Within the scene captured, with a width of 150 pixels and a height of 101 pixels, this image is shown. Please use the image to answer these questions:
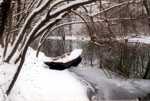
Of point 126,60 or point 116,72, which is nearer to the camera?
point 116,72

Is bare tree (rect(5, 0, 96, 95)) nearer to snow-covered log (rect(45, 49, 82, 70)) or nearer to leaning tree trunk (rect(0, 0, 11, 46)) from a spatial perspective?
leaning tree trunk (rect(0, 0, 11, 46))

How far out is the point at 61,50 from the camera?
31188 mm

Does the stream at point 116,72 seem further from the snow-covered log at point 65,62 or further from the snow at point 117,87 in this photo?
the snow-covered log at point 65,62

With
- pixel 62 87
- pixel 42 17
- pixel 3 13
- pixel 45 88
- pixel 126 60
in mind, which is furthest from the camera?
pixel 126 60

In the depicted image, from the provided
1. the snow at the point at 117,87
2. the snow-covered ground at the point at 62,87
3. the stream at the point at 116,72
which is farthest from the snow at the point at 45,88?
the snow at the point at 117,87

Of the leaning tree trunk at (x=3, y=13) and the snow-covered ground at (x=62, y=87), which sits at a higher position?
the leaning tree trunk at (x=3, y=13)

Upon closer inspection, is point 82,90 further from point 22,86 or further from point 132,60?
point 132,60

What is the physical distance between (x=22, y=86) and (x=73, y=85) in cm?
285

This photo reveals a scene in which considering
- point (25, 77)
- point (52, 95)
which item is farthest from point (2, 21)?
point (25, 77)

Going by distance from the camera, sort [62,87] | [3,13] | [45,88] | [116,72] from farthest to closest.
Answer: [116,72]
[62,87]
[45,88]
[3,13]

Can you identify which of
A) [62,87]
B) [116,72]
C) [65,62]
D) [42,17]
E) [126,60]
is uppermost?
[42,17]

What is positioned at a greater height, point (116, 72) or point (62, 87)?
point (62, 87)

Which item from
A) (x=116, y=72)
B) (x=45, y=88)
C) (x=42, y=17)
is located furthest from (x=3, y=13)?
(x=116, y=72)

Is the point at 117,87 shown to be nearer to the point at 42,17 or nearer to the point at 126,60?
the point at 126,60
